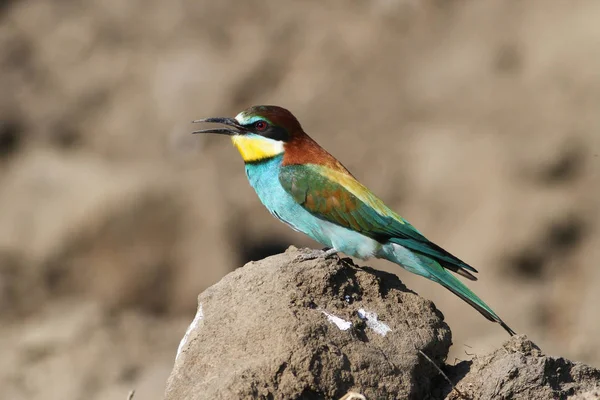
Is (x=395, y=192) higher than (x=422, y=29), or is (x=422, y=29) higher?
(x=422, y=29)

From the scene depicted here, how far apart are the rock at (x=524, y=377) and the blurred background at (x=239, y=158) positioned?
9.24 feet

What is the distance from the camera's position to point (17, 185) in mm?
8422

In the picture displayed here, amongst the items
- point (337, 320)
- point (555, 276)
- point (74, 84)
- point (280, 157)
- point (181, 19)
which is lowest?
point (337, 320)

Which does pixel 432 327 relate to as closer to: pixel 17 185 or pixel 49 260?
pixel 49 260

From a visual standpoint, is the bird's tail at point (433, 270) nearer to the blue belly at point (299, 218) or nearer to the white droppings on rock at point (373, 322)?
the blue belly at point (299, 218)

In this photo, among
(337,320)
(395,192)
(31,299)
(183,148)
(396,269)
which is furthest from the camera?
(183,148)

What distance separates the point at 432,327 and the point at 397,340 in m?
0.18

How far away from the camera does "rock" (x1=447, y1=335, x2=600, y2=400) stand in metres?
3.27

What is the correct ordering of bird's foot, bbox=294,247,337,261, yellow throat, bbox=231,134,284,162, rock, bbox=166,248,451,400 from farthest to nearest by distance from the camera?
yellow throat, bbox=231,134,284,162
bird's foot, bbox=294,247,337,261
rock, bbox=166,248,451,400

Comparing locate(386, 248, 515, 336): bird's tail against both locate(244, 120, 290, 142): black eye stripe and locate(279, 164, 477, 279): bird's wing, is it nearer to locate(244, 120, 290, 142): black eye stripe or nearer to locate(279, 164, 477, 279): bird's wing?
locate(279, 164, 477, 279): bird's wing

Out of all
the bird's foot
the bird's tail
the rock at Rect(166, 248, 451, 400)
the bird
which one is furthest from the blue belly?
the rock at Rect(166, 248, 451, 400)

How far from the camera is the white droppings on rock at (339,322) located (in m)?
3.31

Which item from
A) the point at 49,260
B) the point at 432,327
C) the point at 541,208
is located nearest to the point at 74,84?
the point at 49,260

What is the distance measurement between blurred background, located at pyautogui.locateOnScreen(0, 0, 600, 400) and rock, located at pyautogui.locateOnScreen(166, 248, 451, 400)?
9.17 ft
